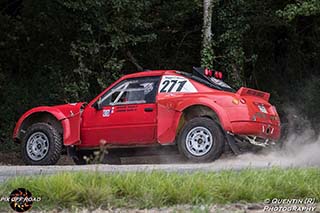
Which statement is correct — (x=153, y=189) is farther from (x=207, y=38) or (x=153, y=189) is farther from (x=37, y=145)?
(x=207, y=38)

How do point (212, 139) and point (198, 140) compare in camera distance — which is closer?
point (212, 139)

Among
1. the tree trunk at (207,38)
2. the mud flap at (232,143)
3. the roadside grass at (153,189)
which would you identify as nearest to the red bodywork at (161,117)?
the mud flap at (232,143)

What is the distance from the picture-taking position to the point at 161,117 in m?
11.4

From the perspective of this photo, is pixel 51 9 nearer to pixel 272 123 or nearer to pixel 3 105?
pixel 3 105

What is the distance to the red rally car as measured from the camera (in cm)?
1092

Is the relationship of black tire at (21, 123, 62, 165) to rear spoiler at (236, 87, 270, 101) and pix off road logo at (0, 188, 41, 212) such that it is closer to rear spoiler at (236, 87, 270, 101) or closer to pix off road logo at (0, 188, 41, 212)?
rear spoiler at (236, 87, 270, 101)

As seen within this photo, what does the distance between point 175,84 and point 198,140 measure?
1331 mm

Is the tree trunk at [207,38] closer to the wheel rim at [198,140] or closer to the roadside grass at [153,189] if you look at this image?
the wheel rim at [198,140]

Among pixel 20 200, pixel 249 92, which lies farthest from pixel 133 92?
pixel 20 200

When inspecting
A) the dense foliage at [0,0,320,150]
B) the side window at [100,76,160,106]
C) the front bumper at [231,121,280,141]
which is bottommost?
the front bumper at [231,121,280,141]

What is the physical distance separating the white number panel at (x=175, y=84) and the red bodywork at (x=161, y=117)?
20mm

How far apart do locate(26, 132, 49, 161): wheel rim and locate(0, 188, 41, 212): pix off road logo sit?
214 inches

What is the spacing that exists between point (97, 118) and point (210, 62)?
7.28 m

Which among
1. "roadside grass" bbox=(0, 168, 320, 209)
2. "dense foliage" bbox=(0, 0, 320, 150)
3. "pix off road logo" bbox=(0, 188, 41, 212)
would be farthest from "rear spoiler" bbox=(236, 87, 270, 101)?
"dense foliage" bbox=(0, 0, 320, 150)
